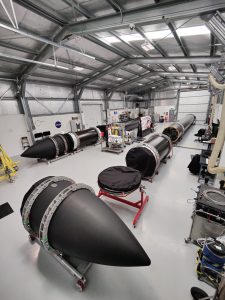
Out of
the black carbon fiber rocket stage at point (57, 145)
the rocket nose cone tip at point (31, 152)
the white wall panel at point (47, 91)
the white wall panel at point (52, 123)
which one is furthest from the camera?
the white wall panel at point (47, 91)

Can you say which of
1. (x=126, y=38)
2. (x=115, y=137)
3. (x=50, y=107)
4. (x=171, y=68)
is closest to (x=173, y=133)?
(x=115, y=137)

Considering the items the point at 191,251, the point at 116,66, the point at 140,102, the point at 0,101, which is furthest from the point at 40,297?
the point at 140,102

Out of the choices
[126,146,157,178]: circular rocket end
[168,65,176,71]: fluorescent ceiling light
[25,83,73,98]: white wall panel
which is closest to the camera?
[126,146,157,178]: circular rocket end

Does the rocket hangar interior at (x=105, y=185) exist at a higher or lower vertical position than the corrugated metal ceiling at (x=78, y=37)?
lower

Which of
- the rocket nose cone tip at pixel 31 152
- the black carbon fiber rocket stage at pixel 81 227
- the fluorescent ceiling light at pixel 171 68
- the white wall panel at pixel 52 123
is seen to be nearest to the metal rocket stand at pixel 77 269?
the black carbon fiber rocket stage at pixel 81 227

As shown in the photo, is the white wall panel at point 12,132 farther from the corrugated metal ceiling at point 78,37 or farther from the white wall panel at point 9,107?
the corrugated metal ceiling at point 78,37

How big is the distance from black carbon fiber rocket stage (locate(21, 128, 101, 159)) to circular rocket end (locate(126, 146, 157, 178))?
121 inches

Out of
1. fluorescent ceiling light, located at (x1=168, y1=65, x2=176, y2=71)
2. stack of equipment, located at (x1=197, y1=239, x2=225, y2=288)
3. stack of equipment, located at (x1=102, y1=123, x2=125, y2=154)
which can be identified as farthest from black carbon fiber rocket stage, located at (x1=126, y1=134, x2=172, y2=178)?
fluorescent ceiling light, located at (x1=168, y1=65, x2=176, y2=71)

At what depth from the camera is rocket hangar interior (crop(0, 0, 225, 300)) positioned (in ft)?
4.79

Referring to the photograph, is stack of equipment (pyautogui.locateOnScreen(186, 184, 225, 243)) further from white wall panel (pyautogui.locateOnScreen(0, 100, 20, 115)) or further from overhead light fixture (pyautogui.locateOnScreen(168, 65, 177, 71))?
white wall panel (pyautogui.locateOnScreen(0, 100, 20, 115))

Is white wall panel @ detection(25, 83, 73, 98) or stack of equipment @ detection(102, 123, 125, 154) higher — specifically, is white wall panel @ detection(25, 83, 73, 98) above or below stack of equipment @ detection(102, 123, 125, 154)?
above

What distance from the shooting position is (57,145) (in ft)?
17.7

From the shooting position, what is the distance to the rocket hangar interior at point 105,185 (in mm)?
1461

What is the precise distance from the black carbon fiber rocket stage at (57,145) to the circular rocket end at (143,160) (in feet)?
10.1
